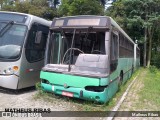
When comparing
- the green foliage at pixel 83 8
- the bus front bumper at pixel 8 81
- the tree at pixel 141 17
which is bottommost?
the bus front bumper at pixel 8 81

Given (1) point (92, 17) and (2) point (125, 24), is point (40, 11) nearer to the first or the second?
(2) point (125, 24)

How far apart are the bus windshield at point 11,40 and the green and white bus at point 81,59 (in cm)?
106

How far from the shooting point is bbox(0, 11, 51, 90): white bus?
8.53 metres

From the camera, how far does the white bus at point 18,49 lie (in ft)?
28.0

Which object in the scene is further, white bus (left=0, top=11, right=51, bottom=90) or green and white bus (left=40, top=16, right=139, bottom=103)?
white bus (left=0, top=11, right=51, bottom=90)

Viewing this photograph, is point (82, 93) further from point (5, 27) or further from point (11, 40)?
point (5, 27)

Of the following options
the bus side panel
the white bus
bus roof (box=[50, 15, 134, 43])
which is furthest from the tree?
bus roof (box=[50, 15, 134, 43])

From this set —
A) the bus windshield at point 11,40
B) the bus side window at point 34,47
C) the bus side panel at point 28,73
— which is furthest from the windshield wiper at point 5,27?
the bus side panel at point 28,73

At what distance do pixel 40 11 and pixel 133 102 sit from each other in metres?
34.4

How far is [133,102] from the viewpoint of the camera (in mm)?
8656

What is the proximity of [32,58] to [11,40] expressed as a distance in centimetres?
112

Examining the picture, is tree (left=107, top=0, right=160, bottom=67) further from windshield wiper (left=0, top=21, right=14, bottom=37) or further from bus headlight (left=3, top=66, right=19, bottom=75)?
bus headlight (left=3, top=66, right=19, bottom=75)

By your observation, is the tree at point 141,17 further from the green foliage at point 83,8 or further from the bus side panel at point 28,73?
the bus side panel at point 28,73

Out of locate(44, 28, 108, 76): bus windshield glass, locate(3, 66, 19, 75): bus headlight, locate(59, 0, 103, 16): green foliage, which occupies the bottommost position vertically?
locate(3, 66, 19, 75): bus headlight
